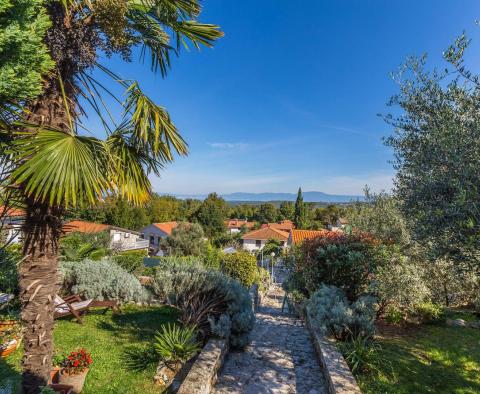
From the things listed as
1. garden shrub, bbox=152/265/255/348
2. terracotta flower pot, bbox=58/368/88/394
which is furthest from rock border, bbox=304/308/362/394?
terracotta flower pot, bbox=58/368/88/394

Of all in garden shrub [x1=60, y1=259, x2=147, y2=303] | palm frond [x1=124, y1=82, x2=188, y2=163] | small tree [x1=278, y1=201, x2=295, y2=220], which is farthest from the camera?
small tree [x1=278, y1=201, x2=295, y2=220]

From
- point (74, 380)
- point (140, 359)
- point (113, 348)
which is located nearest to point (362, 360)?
point (140, 359)

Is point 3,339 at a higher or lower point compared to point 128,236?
higher

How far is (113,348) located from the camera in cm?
609

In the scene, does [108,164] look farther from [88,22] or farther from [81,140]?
[88,22]

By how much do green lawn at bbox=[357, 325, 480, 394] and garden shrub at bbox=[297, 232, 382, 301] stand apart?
1622 millimetres

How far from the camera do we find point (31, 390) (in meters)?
3.48

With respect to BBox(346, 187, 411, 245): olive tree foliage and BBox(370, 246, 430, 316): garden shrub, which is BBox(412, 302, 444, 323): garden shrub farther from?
BBox(346, 187, 411, 245): olive tree foliage

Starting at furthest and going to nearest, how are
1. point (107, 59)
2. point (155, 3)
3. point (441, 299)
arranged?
1. point (441, 299)
2. point (155, 3)
3. point (107, 59)

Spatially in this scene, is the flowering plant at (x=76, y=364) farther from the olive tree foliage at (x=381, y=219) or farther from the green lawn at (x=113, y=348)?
the olive tree foliage at (x=381, y=219)

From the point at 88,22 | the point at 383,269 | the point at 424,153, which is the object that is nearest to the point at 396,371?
the point at 383,269

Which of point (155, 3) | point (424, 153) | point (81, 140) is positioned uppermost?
point (155, 3)

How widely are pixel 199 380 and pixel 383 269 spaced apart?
16.6 feet

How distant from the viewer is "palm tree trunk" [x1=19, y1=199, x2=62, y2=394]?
11.3 ft
